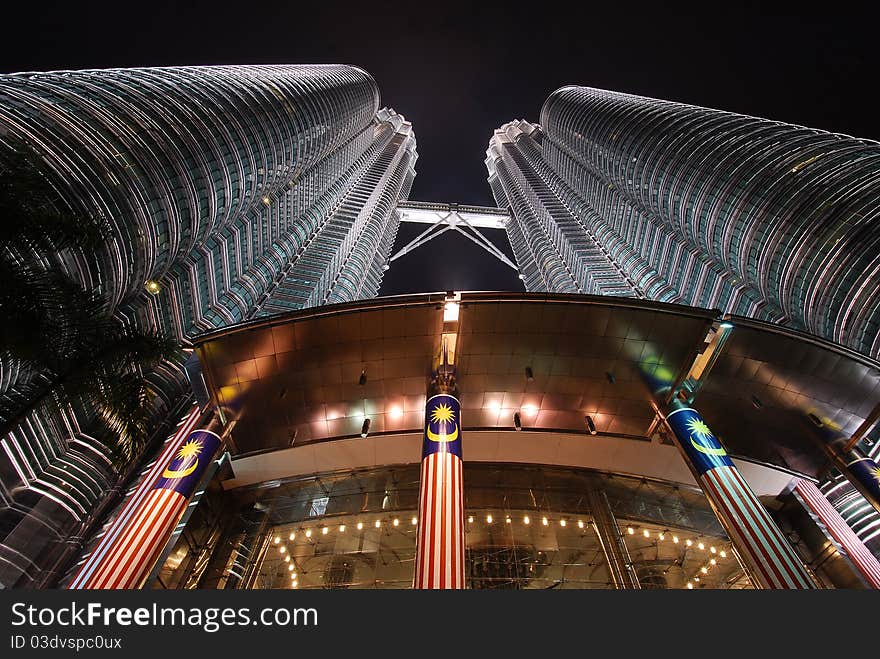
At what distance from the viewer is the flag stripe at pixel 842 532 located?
77.8 feet

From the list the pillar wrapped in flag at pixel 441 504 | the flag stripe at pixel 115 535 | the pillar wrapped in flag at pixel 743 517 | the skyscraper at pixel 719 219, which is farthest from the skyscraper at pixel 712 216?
the flag stripe at pixel 115 535

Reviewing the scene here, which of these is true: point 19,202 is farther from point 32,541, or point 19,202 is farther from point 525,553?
point 525,553

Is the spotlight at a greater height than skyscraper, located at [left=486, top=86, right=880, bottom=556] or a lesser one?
lesser

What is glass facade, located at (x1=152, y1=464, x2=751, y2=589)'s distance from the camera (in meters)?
23.0

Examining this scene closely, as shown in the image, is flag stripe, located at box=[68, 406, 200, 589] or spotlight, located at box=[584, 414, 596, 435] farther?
spotlight, located at box=[584, 414, 596, 435]

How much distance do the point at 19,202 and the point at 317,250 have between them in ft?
196

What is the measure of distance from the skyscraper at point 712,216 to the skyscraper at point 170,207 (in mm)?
36246

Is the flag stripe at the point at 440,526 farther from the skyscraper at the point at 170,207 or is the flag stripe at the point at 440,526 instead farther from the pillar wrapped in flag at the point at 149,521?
the skyscraper at the point at 170,207

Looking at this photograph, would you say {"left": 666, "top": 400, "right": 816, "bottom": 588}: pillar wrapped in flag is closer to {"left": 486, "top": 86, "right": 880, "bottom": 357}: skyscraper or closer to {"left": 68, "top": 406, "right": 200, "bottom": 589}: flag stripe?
{"left": 68, "top": 406, "right": 200, "bottom": 589}: flag stripe

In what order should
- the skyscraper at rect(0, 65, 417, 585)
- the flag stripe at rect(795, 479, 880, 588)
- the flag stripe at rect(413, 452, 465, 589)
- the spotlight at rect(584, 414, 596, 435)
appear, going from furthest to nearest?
the spotlight at rect(584, 414, 596, 435) → the skyscraper at rect(0, 65, 417, 585) → the flag stripe at rect(795, 479, 880, 588) → the flag stripe at rect(413, 452, 465, 589)

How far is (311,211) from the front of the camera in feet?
234

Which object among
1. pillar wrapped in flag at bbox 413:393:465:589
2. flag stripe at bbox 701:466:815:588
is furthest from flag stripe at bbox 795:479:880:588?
pillar wrapped in flag at bbox 413:393:465:589

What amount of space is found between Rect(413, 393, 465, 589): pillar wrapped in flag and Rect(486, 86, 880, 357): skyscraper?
34.0 metres

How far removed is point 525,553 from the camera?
77.3ft
